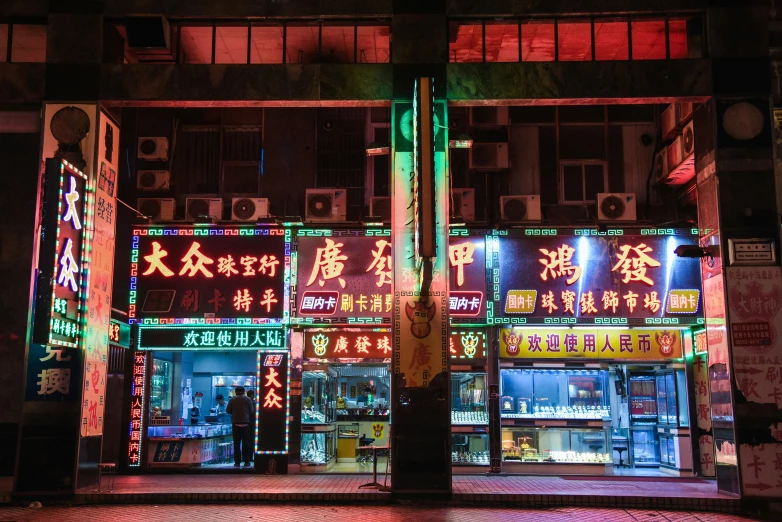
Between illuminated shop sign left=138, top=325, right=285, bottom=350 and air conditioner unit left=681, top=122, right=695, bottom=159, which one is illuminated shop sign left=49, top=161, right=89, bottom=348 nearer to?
illuminated shop sign left=138, top=325, right=285, bottom=350

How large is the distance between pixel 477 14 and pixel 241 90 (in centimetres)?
396

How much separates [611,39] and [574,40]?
0.63 meters

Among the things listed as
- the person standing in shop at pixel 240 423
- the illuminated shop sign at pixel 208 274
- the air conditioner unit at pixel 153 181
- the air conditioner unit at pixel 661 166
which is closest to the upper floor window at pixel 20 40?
the air conditioner unit at pixel 153 181

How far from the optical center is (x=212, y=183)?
1609 centimetres

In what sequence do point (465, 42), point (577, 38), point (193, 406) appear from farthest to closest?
point (193, 406)
point (465, 42)
point (577, 38)

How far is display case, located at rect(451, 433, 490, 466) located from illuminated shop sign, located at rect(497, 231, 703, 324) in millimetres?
2432

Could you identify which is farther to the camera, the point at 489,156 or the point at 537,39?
the point at 489,156

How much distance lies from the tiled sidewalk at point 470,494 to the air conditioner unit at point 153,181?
19.1 feet

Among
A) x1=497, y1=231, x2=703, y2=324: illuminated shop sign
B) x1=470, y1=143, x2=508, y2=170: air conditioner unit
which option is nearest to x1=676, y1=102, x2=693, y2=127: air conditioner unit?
x1=497, y1=231, x2=703, y2=324: illuminated shop sign

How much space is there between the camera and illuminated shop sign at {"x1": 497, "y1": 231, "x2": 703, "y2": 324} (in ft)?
48.4

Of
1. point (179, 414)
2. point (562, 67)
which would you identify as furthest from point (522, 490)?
point (179, 414)

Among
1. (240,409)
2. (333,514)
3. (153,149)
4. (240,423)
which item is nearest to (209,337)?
(240,409)

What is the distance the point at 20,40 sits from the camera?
40.6 feet

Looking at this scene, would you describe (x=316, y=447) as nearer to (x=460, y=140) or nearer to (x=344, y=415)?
(x=344, y=415)
